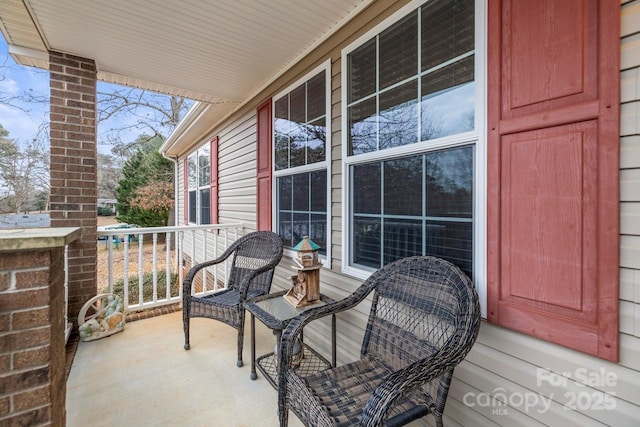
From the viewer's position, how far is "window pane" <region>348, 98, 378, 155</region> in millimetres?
2104

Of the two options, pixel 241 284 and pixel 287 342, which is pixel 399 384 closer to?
pixel 287 342

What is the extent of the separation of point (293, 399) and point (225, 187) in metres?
4.34

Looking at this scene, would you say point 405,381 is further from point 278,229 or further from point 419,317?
point 278,229

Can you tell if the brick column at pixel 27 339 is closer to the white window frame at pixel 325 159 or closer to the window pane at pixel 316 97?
the white window frame at pixel 325 159

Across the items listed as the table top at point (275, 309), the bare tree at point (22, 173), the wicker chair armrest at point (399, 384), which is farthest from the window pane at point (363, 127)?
the bare tree at point (22, 173)

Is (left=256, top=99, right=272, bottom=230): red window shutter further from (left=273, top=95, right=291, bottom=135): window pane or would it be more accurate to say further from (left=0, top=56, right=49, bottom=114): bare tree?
(left=0, top=56, right=49, bottom=114): bare tree

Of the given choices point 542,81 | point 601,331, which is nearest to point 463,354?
point 601,331

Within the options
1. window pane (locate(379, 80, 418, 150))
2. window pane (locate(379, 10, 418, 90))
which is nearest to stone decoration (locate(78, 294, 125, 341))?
window pane (locate(379, 80, 418, 150))

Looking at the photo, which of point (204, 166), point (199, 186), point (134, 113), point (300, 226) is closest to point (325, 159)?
point (300, 226)

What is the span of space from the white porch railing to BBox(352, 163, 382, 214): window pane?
2.33m

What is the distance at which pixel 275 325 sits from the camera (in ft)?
5.92

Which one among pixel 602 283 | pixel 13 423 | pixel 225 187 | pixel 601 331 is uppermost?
pixel 225 187

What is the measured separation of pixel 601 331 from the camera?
105 centimetres

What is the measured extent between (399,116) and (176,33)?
7.01ft
